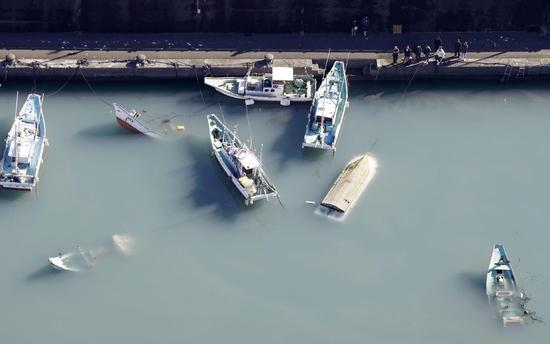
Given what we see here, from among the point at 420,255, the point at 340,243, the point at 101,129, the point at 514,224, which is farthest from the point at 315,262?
the point at 101,129

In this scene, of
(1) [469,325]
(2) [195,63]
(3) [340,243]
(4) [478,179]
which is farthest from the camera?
(2) [195,63]

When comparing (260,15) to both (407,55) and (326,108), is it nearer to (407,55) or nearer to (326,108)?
(326,108)

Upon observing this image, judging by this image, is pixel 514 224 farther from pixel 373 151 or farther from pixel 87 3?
pixel 87 3

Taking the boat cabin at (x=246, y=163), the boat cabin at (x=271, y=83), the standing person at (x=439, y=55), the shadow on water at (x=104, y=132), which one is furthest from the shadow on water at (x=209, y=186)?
the standing person at (x=439, y=55)

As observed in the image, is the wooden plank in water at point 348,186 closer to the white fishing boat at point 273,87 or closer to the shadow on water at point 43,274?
the white fishing boat at point 273,87

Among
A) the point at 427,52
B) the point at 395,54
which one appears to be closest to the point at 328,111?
the point at 395,54

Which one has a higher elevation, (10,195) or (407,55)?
(407,55)
